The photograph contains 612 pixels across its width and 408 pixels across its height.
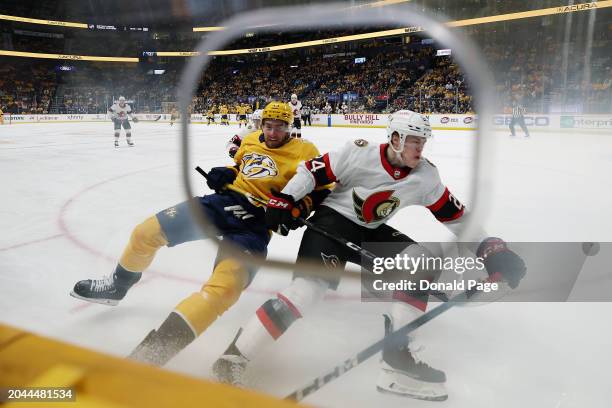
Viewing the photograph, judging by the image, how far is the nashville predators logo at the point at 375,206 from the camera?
181 cm

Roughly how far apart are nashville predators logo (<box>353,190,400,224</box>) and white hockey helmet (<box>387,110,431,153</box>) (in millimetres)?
201

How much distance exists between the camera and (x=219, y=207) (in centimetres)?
198

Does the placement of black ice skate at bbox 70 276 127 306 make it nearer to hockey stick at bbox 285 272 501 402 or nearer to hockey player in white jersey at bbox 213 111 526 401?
hockey player in white jersey at bbox 213 111 526 401

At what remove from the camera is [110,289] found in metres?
2.10

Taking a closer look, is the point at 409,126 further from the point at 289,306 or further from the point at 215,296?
the point at 215,296

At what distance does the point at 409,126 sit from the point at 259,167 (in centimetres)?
72

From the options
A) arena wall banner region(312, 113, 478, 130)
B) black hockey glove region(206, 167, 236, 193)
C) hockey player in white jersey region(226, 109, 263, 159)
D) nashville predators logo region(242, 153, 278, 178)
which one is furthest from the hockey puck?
arena wall banner region(312, 113, 478, 130)

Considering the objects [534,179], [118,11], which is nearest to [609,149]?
[534,179]

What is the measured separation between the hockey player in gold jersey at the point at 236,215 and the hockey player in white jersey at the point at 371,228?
154mm

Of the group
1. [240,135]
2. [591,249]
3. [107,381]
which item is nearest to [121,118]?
[240,135]

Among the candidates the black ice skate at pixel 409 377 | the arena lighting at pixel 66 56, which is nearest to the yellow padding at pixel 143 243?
the black ice skate at pixel 409 377

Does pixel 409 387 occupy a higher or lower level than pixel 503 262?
lower

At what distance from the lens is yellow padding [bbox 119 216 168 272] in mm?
1915

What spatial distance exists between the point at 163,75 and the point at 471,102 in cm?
2872
